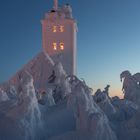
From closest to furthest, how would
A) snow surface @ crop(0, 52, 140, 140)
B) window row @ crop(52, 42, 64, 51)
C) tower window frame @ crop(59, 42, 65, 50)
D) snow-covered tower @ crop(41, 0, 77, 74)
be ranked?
snow surface @ crop(0, 52, 140, 140), snow-covered tower @ crop(41, 0, 77, 74), window row @ crop(52, 42, 64, 51), tower window frame @ crop(59, 42, 65, 50)

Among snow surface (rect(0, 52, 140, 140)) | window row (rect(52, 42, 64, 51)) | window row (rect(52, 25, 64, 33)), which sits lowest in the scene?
snow surface (rect(0, 52, 140, 140))

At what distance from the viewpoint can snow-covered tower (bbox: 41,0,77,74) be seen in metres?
56.6

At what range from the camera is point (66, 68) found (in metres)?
55.3

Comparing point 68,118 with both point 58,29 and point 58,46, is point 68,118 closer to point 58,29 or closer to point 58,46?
point 58,46

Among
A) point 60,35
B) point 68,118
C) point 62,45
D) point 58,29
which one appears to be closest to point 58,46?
point 62,45

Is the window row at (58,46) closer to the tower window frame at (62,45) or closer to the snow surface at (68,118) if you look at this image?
the tower window frame at (62,45)

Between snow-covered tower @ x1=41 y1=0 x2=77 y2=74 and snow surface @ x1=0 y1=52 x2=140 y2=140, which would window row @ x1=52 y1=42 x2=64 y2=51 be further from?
snow surface @ x1=0 y1=52 x2=140 y2=140

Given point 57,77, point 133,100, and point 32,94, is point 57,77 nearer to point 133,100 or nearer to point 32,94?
point 133,100

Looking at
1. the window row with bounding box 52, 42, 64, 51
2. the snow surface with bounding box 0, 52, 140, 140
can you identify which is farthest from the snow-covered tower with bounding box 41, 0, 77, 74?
the snow surface with bounding box 0, 52, 140, 140

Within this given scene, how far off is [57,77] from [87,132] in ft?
38.0

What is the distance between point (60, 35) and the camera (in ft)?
188

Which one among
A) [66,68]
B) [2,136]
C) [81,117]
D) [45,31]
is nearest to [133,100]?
[81,117]

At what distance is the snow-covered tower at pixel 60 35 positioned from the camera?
56562 millimetres

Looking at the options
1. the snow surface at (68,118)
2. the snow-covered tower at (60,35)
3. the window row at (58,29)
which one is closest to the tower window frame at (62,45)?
Answer: the snow-covered tower at (60,35)
